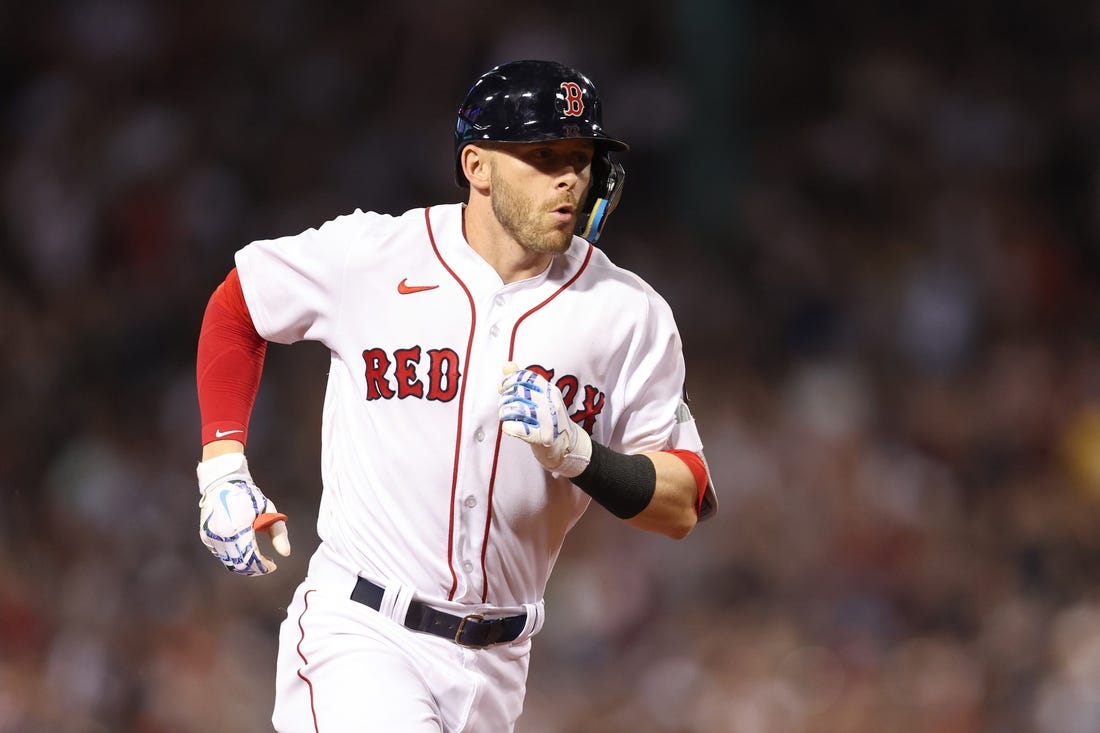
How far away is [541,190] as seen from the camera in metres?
2.84

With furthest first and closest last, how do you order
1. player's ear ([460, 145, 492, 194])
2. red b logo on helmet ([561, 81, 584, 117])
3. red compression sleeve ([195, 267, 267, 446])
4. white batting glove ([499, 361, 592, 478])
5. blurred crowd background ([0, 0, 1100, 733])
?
blurred crowd background ([0, 0, 1100, 733]) → red compression sleeve ([195, 267, 267, 446]) → player's ear ([460, 145, 492, 194]) → red b logo on helmet ([561, 81, 584, 117]) → white batting glove ([499, 361, 592, 478])

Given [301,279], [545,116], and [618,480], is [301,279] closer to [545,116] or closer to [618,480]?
[545,116]

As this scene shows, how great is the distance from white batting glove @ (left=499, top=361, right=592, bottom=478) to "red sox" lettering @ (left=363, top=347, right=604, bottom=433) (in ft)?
0.58

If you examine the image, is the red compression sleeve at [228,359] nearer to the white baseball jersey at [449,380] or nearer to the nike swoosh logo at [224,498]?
the white baseball jersey at [449,380]

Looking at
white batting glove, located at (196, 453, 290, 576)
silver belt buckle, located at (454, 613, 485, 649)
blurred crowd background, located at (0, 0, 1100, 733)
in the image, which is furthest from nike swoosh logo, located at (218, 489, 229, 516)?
blurred crowd background, located at (0, 0, 1100, 733)

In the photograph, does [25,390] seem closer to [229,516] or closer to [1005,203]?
[229,516]

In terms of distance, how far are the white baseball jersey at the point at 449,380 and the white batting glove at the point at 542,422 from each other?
0.67 feet

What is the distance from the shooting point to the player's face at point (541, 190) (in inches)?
112

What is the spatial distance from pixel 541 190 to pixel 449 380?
0.45 m

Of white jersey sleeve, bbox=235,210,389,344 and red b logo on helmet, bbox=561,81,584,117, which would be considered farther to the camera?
white jersey sleeve, bbox=235,210,389,344

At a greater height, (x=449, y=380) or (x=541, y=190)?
(x=541, y=190)

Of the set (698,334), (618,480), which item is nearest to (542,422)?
(618,480)

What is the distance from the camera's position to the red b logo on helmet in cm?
280

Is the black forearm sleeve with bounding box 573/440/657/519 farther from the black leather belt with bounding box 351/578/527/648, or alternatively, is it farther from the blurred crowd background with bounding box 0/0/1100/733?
the blurred crowd background with bounding box 0/0/1100/733
